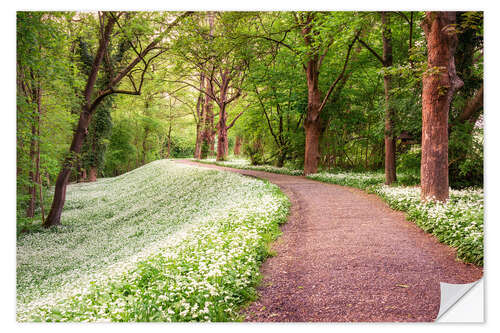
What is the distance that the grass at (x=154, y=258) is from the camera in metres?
3.23

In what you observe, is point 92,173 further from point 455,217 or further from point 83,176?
point 455,217

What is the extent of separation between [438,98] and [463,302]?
425 centimetres

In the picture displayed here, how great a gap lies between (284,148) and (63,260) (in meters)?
13.0

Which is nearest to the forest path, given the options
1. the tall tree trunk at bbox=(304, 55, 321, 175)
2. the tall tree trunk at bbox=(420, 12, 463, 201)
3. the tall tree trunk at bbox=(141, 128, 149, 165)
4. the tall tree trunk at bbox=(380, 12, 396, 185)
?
the tall tree trunk at bbox=(420, 12, 463, 201)

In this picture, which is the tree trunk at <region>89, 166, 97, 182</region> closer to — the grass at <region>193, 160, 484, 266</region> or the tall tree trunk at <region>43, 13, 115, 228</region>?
the tall tree trunk at <region>43, 13, 115, 228</region>

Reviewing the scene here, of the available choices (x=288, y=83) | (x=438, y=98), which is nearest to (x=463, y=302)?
(x=438, y=98)

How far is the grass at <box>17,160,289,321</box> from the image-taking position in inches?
127

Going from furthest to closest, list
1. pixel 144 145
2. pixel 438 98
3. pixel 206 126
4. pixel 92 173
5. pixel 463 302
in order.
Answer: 1. pixel 144 145
2. pixel 206 126
3. pixel 92 173
4. pixel 438 98
5. pixel 463 302

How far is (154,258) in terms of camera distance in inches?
179

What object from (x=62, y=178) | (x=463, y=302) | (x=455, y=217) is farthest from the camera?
(x=62, y=178)

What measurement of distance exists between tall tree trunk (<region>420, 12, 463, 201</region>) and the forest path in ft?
3.95

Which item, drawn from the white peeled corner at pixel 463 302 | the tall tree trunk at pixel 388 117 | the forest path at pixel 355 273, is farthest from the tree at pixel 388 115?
the white peeled corner at pixel 463 302
